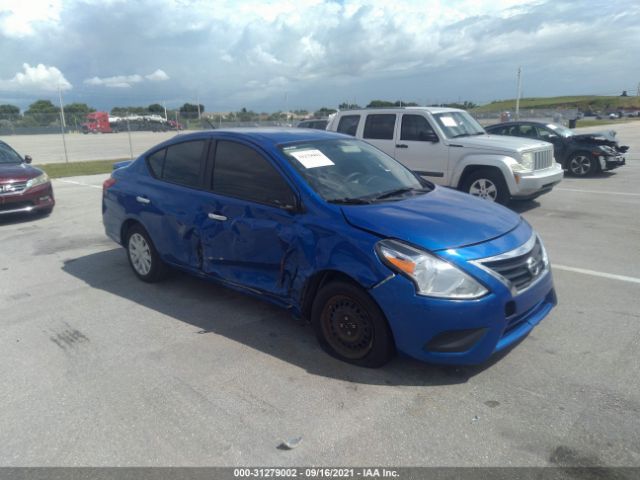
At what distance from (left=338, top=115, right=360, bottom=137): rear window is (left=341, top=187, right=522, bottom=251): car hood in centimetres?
671

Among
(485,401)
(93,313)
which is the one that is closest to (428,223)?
(485,401)

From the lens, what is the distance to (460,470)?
267 cm

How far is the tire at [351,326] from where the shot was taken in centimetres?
349

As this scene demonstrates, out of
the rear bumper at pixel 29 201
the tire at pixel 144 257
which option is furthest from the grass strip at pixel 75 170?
the tire at pixel 144 257

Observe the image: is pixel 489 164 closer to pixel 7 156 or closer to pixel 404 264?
pixel 404 264

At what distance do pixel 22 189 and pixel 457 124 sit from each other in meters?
8.09

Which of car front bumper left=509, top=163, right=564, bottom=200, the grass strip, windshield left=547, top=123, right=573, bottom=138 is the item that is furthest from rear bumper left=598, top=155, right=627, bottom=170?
the grass strip

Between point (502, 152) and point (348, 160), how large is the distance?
5.29 m

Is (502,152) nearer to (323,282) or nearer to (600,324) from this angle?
(600,324)

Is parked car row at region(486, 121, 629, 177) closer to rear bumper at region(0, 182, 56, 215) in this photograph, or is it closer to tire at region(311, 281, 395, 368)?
rear bumper at region(0, 182, 56, 215)

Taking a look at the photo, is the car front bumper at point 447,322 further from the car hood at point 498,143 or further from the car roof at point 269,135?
the car hood at point 498,143

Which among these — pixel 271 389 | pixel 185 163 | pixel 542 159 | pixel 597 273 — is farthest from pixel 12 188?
pixel 542 159

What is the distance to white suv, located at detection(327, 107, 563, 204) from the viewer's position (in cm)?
894

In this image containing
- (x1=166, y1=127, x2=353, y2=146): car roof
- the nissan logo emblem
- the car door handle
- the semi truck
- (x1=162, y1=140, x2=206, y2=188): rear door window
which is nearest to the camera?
the nissan logo emblem
